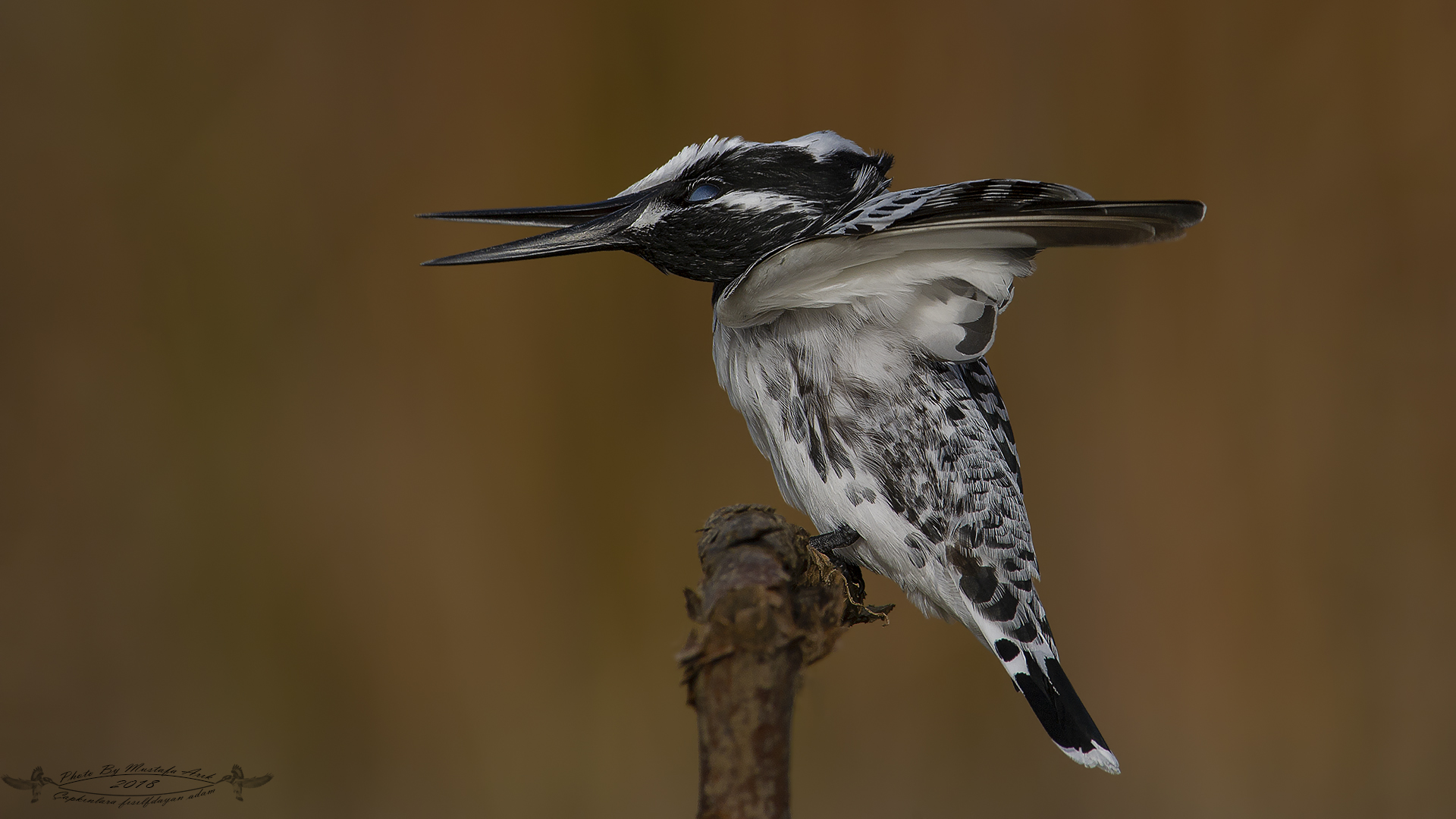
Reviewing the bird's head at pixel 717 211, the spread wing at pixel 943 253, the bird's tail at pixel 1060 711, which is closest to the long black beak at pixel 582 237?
the bird's head at pixel 717 211

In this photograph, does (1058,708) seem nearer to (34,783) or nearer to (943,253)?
(943,253)

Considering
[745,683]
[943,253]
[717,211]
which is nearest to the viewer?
[745,683]

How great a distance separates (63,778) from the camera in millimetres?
1524

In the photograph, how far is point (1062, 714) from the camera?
849mm

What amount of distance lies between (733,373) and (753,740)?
1.49 ft

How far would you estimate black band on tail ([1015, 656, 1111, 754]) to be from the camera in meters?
0.83

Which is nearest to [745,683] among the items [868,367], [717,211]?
[868,367]

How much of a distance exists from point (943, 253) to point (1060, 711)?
1.55ft

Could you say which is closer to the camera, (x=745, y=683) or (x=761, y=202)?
(x=745, y=683)

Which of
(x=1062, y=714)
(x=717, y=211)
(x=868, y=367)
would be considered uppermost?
(x=717, y=211)

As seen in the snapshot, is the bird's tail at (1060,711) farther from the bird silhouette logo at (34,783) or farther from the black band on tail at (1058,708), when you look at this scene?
the bird silhouette logo at (34,783)

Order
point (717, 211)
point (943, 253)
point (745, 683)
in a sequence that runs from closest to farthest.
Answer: point (745, 683)
point (943, 253)
point (717, 211)

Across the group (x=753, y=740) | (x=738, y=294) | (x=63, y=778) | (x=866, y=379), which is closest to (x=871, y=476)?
(x=866, y=379)

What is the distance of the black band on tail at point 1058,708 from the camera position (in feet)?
2.74
